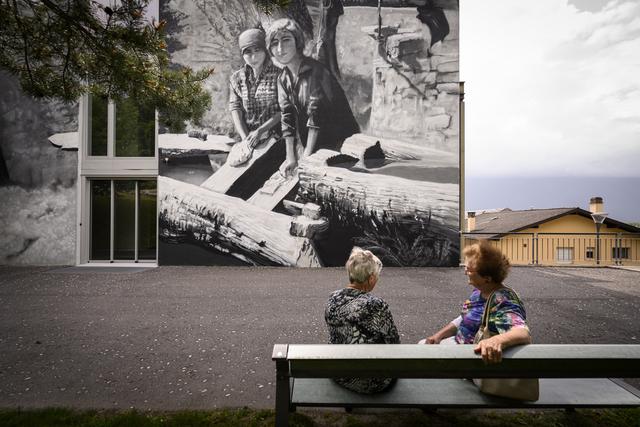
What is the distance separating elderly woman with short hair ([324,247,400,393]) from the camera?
2164 mm

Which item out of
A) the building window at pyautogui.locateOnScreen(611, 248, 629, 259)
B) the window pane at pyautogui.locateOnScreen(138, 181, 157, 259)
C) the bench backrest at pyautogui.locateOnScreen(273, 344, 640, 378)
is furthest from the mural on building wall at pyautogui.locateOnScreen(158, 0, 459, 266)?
the bench backrest at pyautogui.locateOnScreen(273, 344, 640, 378)

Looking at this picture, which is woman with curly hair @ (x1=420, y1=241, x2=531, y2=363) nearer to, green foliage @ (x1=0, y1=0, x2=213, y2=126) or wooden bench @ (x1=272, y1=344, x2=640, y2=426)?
wooden bench @ (x1=272, y1=344, x2=640, y2=426)

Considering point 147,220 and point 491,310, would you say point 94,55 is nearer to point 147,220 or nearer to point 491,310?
point 491,310

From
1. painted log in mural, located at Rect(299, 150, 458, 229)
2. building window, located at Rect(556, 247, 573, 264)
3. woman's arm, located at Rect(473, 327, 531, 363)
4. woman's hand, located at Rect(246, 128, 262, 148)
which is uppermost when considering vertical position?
woman's hand, located at Rect(246, 128, 262, 148)

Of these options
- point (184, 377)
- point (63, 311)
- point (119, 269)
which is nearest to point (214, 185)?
point (119, 269)

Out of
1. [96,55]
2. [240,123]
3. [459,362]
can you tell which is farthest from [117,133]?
[459,362]

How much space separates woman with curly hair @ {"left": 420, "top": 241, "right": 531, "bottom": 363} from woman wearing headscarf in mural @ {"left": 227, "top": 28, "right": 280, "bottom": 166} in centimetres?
1018

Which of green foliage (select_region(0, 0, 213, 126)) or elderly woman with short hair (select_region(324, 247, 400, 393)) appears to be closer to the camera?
elderly woman with short hair (select_region(324, 247, 400, 393))

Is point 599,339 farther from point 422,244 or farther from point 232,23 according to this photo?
point 232,23

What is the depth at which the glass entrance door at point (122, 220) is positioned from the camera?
12.8 m

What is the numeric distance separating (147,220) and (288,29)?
27.0ft

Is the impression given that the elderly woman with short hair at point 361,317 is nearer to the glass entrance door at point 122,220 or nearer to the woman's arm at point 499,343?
the woman's arm at point 499,343

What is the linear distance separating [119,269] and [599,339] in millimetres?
12032

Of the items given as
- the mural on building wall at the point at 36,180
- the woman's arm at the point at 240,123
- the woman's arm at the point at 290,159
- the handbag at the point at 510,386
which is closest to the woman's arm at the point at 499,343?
the handbag at the point at 510,386
